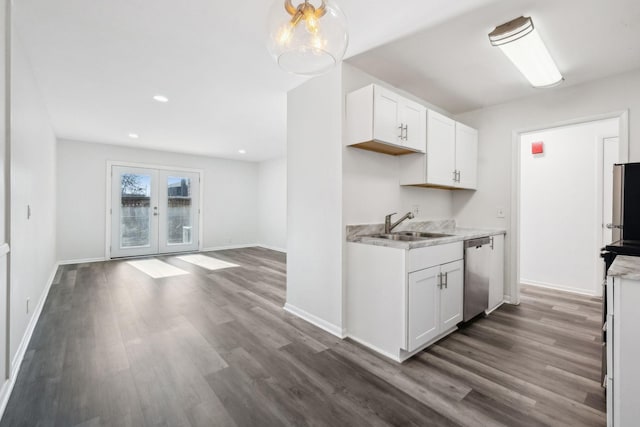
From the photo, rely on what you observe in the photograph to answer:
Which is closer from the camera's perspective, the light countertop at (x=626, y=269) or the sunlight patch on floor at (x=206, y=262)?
the light countertop at (x=626, y=269)

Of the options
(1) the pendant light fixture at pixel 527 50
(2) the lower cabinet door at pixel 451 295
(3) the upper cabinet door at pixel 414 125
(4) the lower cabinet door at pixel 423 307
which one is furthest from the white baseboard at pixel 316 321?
(1) the pendant light fixture at pixel 527 50

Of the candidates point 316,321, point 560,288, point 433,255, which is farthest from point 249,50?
point 560,288

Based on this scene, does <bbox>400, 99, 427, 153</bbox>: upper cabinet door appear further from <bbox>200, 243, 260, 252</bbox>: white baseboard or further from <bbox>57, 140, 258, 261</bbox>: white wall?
<bbox>200, 243, 260, 252</bbox>: white baseboard

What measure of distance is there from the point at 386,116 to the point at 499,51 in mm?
1098

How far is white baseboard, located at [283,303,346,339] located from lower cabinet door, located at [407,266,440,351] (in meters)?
0.65

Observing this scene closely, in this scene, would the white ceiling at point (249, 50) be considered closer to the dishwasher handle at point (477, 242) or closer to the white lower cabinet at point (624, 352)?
the dishwasher handle at point (477, 242)

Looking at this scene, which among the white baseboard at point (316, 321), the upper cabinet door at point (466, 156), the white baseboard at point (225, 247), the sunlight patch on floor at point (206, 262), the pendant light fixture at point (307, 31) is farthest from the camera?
the white baseboard at point (225, 247)

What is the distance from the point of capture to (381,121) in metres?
2.41

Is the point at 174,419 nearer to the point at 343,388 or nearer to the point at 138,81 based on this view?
the point at 343,388

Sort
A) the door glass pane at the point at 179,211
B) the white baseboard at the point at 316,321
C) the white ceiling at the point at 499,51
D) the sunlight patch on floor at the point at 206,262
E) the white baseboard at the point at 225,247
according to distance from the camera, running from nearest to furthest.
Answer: the white ceiling at the point at 499,51 → the white baseboard at the point at 316,321 → the sunlight patch on floor at the point at 206,262 → the door glass pane at the point at 179,211 → the white baseboard at the point at 225,247

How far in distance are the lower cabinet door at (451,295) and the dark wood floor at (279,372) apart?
6.2 inches

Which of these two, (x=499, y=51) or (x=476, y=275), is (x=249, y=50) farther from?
(x=476, y=275)

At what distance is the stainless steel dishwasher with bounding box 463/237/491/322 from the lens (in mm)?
2744

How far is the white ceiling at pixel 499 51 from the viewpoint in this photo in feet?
6.39
